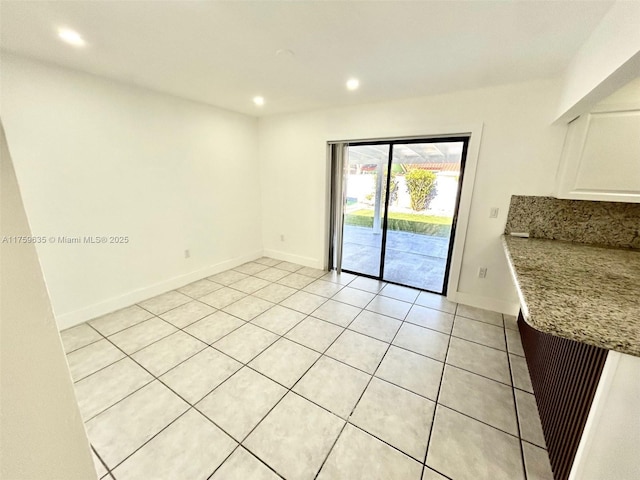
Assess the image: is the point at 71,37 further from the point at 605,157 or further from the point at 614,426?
the point at 605,157

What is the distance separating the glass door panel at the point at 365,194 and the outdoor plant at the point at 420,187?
0.35 metres

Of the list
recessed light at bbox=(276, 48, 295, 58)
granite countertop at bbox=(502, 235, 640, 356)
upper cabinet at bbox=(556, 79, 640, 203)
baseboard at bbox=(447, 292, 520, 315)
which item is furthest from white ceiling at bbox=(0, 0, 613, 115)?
baseboard at bbox=(447, 292, 520, 315)

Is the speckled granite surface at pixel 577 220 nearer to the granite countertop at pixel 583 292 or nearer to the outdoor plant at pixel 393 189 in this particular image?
the granite countertop at pixel 583 292

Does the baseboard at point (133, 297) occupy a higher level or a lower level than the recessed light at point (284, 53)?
lower

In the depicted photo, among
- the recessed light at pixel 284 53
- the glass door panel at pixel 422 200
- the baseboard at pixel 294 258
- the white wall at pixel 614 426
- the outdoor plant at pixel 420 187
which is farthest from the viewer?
the baseboard at pixel 294 258

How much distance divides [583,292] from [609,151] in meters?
1.32

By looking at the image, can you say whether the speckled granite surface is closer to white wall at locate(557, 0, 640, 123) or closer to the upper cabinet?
the upper cabinet

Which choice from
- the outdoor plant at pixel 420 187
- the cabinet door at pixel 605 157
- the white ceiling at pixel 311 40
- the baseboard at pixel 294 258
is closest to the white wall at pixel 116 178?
the white ceiling at pixel 311 40

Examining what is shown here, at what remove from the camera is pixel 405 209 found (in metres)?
3.55

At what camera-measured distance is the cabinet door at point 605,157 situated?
69.7 inches

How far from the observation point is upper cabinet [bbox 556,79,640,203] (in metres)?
1.75

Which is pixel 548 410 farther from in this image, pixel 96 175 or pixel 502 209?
pixel 96 175

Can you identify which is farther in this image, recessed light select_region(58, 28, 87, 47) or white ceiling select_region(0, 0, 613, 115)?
recessed light select_region(58, 28, 87, 47)

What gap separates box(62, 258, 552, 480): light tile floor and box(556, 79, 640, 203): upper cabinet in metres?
1.42
